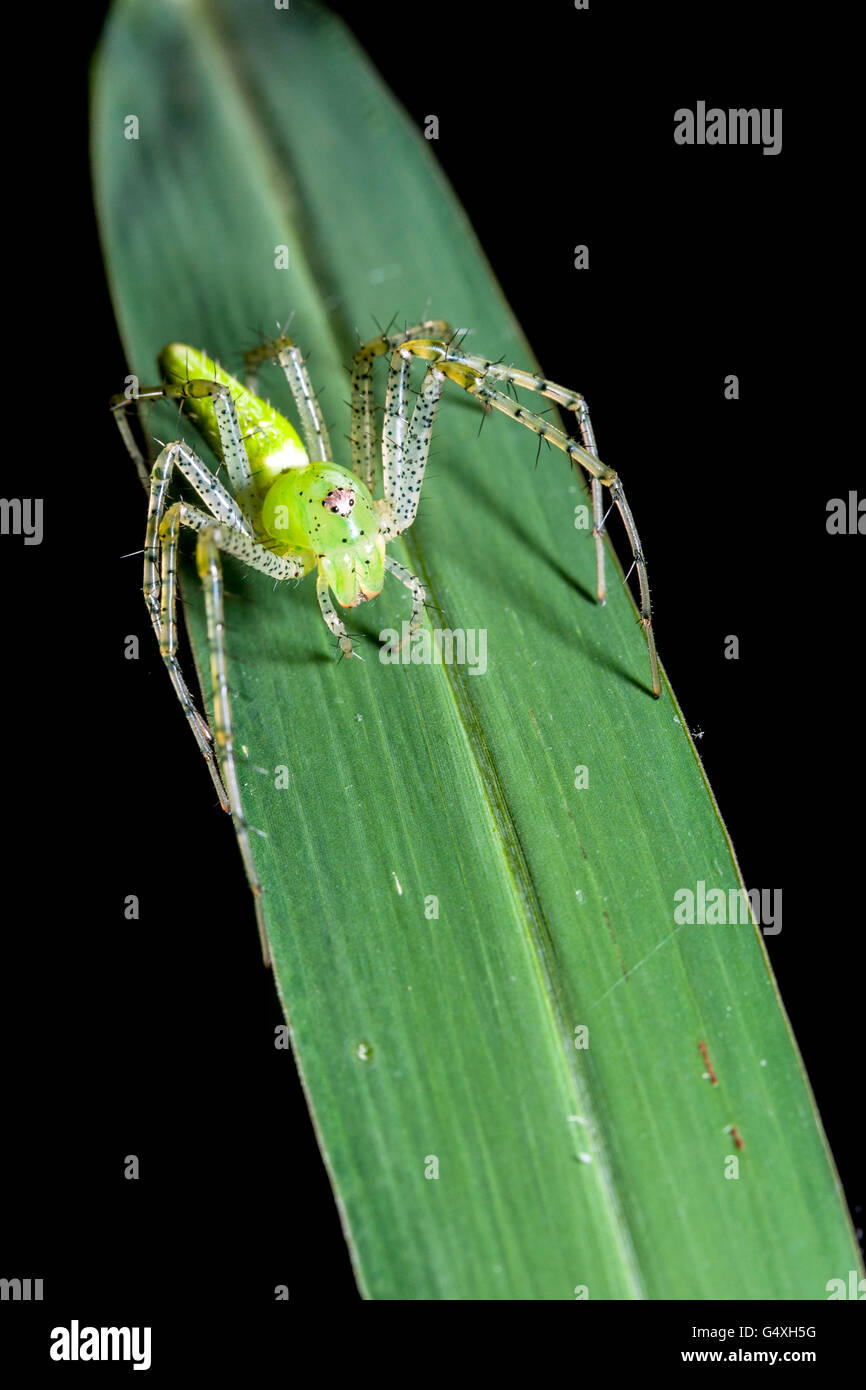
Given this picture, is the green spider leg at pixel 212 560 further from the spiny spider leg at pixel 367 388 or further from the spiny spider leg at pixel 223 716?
the spiny spider leg at pixel 367 388

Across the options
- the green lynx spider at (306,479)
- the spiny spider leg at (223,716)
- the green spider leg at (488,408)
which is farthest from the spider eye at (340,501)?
the spiny spider leg at (223,716)

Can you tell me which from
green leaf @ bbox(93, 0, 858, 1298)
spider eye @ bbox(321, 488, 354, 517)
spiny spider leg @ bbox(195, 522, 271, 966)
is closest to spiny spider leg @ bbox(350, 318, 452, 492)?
green leaf @ bbox(93, 0, 858, 1298)

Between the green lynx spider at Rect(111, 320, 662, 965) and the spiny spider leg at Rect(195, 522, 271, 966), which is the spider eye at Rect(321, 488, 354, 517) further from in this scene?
the spiny spider leg at Rect(195, 522, 271, 966)

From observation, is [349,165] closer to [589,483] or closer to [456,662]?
[589,483]

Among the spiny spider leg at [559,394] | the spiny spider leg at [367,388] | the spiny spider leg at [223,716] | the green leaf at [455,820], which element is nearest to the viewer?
the green leaf at [455,820]

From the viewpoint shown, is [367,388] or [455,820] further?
[367,388]

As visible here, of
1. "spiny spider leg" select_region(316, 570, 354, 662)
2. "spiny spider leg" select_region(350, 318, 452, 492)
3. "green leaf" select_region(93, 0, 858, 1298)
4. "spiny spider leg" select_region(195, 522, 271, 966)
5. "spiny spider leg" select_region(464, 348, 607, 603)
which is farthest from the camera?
"spiny spider leg" select_region(350, 318, 452, 492)

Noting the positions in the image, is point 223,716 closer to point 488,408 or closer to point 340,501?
point 340,501

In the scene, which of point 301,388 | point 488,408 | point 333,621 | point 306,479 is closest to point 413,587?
point 333,621
